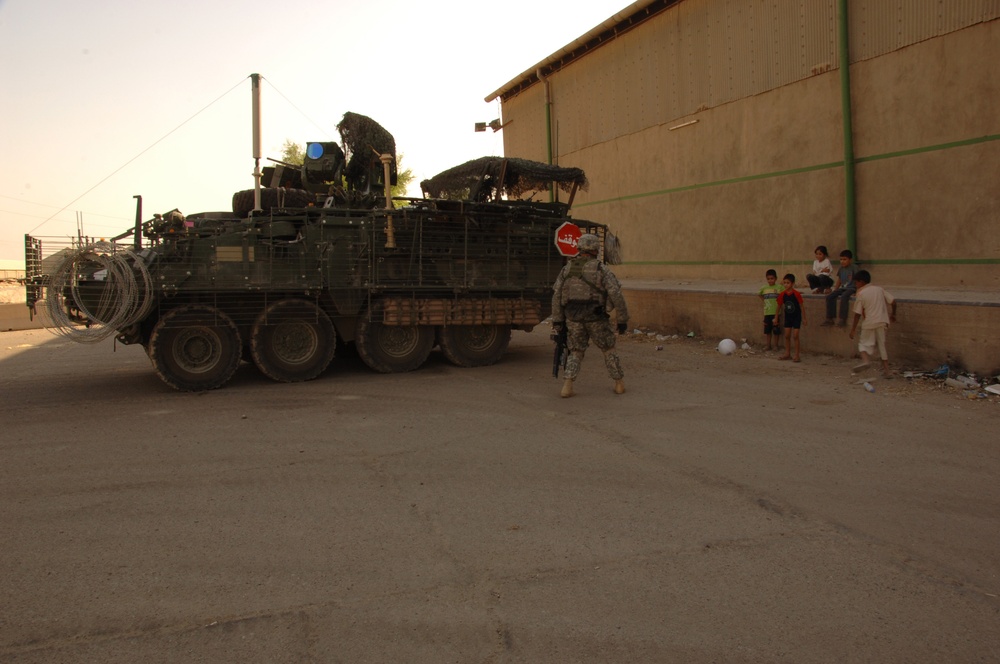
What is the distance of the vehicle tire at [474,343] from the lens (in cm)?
973

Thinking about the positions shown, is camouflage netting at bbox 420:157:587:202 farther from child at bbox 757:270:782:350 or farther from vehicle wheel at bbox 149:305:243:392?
vehicle wheel at bbox 149:305:243:392

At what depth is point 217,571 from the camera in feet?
11.6

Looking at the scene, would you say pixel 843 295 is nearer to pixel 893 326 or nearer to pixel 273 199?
pixel 893 326

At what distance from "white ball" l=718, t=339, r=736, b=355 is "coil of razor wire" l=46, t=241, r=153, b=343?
7.70m

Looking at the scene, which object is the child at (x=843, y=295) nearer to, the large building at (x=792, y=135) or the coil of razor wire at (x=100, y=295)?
the large building at (x=792, y=135)

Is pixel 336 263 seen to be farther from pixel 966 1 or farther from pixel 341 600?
pixel 966 1

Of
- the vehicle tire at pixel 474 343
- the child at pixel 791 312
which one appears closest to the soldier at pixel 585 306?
the vehicle tire at pixel 474 343

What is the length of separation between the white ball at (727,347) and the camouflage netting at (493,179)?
10.5 feet

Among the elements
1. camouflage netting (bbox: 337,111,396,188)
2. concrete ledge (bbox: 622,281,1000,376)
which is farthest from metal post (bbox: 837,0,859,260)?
camouflage netting (bbox: 337,111,396,188)

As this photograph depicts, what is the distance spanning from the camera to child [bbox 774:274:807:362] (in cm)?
989

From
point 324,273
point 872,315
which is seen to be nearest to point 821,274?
point 872,315

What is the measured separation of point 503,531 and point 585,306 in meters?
4.14

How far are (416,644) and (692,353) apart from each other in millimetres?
9001

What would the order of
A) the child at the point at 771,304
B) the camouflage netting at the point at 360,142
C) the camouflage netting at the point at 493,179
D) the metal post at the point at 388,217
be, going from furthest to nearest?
the camouflage netting at the point at 360,142 → the child at the point at 771,304 → the camouflage netting at the point at 493,179 → the metal post at the point at 388,217
